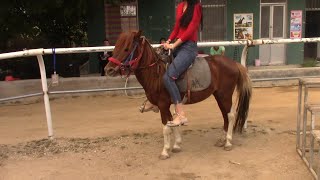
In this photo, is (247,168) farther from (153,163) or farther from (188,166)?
(153,163)

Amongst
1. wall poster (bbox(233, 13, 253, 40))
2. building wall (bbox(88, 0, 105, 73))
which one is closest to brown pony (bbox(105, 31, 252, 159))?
building wall (bbox(88, 0, 105, 73))

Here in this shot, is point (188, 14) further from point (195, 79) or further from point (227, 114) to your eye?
point (227, 114)

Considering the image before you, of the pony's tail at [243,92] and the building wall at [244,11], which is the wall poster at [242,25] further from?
the pony's tail at [243,92]

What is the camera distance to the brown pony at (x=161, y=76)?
5020 millimetres

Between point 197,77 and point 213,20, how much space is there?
10.4 metres

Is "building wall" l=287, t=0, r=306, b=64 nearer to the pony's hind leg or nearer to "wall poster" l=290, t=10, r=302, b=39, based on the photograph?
"wall poster" l=290, t=10, r=302, b=39

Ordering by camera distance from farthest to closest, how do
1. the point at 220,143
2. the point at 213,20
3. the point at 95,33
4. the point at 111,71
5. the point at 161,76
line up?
the point at 213,20
the point at 95,33
the point at 220,143
the point at 161,76
the point at 111,71

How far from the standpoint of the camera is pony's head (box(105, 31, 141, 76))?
194 inches

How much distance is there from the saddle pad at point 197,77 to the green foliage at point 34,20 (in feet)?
20.1

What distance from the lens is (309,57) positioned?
17094 mm

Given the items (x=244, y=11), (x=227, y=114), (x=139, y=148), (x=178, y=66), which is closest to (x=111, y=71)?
(x=178, y=66)

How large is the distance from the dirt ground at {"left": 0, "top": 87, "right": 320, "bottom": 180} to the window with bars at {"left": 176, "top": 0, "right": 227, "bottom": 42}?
6.96 meters

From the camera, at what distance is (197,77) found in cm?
545

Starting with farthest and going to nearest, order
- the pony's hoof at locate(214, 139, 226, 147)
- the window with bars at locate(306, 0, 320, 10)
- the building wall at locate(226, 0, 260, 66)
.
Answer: the window with bars at locate(306, 0, 320, 10) < the building wall at locate(226, 0, 260, 66) < the pony's hoof at locate(214, 139, 226, 147)
